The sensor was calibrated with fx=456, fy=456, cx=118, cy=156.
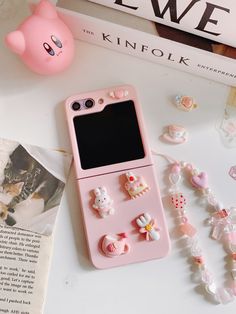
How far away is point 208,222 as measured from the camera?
0.58m

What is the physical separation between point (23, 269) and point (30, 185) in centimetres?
11

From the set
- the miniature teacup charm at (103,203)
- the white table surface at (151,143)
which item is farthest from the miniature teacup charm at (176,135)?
the miniature teacup charm at (103,203)

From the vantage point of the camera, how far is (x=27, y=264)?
57cm

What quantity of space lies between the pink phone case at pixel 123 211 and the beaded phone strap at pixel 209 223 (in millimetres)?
24

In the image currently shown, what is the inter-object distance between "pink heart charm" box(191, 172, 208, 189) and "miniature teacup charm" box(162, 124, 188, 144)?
0.17ft

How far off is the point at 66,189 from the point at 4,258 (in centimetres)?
12

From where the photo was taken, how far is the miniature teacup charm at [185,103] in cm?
60

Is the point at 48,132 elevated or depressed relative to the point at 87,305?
elevated

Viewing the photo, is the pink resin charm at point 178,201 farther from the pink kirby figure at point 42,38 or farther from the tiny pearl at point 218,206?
the pink kirby figure at point 42,38

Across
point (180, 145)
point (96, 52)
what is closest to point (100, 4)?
point (96, 52)

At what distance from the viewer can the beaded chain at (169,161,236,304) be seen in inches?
21.9

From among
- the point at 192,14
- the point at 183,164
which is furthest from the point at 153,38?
the point at 183,164

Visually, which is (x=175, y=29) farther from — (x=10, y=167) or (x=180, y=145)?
(x=10, y=167)

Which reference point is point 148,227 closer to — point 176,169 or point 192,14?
point 176,169
